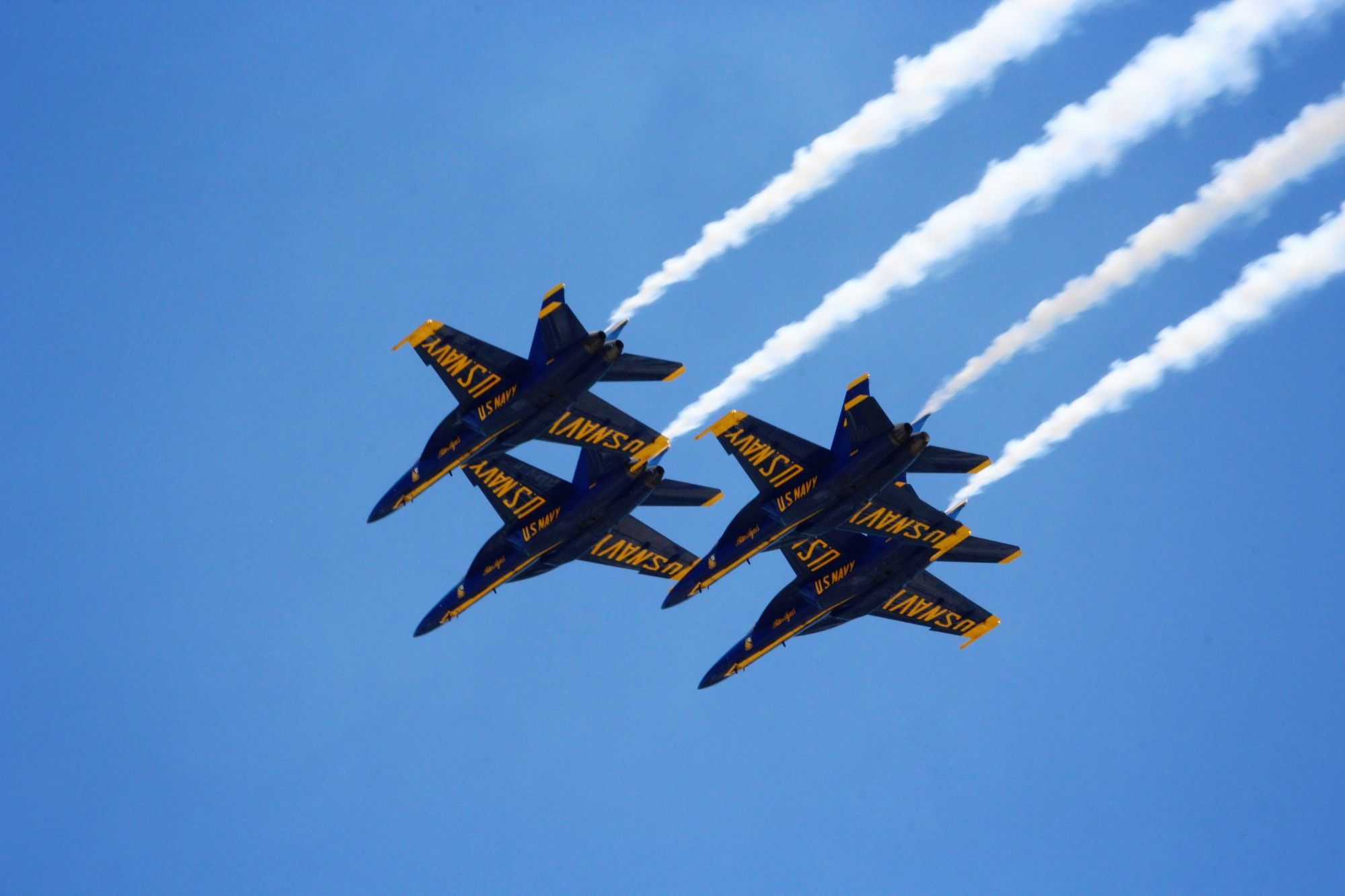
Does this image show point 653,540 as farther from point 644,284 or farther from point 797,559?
point 644,284

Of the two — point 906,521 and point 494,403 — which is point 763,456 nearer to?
point 906,521

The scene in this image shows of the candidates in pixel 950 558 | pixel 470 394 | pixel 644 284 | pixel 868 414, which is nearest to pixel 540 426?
pixel 470 394

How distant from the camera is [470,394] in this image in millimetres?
47125

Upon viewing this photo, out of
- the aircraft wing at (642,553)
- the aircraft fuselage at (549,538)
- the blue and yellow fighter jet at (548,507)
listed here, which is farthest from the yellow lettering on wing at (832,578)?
the aircraft fuselage at (549,538)

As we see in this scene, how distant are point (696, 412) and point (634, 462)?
2.87 m

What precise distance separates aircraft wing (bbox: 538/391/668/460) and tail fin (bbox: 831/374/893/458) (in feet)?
22.0

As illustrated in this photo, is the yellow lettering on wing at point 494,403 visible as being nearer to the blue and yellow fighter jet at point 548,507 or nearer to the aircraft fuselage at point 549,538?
the blue and yellow fighter jet at point 548,507

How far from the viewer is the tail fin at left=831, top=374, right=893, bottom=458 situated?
4381 cm

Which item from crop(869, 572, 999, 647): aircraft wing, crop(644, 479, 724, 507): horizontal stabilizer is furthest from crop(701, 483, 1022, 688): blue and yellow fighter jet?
crop(644, 479, 724, 507): horizontal stabilizer

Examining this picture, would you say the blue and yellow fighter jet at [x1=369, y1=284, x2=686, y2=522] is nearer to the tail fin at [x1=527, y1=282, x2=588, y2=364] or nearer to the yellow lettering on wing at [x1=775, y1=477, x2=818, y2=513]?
the tail fin at [x1=527, y1=282, x2=588, y2=364]

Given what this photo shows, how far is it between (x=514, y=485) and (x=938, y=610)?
15.1m

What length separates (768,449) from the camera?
150 feet

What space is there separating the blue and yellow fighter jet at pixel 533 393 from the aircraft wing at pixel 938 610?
11056mm

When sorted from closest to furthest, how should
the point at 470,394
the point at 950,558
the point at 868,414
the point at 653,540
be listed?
the point at 868,414 → the point at 470,394 → the point at 950,558 → the point at 653,540
